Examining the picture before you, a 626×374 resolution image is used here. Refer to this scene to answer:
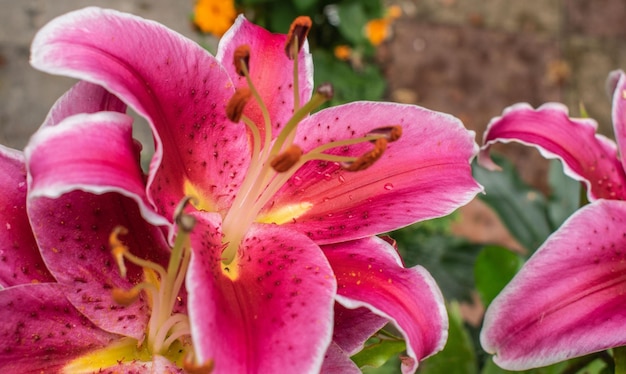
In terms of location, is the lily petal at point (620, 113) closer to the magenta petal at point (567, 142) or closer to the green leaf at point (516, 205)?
the magenta petal at point (567, 142)

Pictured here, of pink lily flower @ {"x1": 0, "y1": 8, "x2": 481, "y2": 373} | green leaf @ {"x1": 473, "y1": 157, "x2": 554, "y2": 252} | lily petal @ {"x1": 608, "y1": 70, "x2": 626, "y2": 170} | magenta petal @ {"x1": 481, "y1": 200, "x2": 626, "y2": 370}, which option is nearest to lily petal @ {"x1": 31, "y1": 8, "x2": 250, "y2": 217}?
pink lily flower @ {"x1": 0, "y1": 8, "x2": 481, "y2": 373}

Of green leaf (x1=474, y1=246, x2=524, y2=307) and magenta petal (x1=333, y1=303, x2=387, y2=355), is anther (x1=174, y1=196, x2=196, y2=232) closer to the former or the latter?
magenta petal (x1=333, y1=303, x2=387, y2=355)

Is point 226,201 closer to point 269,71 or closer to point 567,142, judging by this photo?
point 269,71

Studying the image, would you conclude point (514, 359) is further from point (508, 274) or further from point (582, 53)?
point (582, 53)

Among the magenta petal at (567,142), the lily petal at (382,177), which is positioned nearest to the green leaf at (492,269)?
the magenta petal at (567,142)

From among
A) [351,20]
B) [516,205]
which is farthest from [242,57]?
[351,20]

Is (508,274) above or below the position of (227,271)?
below

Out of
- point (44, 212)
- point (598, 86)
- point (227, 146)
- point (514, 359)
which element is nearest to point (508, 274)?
point (514, 359)
